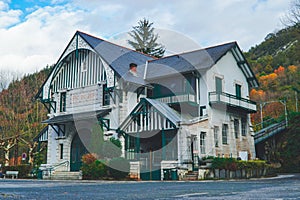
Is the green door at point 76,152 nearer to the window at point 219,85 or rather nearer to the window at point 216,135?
the window at point 216,135

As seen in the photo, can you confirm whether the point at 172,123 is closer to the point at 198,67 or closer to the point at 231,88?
the point at 198,67

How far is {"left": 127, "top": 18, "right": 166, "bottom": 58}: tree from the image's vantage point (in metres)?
44.5

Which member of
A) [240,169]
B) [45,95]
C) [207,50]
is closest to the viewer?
[240,169]

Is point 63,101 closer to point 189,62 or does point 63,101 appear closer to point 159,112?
point 159,112

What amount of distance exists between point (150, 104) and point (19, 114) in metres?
16.8

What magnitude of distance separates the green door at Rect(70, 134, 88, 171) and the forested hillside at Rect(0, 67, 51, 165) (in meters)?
7.43

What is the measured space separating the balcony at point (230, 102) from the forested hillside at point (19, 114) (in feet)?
54.7

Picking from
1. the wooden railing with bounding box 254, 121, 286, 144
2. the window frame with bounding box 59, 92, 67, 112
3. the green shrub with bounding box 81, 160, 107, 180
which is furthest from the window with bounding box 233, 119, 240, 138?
the window frame with bounding box 59, 92, 67, 112

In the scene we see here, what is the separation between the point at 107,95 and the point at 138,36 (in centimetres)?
2274

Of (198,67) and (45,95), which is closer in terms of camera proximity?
(198,67)

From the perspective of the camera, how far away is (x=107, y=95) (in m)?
23.5

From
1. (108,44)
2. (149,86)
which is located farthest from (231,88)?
(108,44)

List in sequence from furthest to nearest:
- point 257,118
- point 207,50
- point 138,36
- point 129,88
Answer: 1. point 138,36
2. point 257,118
3. point 207,50
4. point 129,88

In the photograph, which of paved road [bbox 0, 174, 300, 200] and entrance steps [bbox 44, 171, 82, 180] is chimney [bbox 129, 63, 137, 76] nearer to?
entrance steps [bbox 44, 171, 82, 180]
